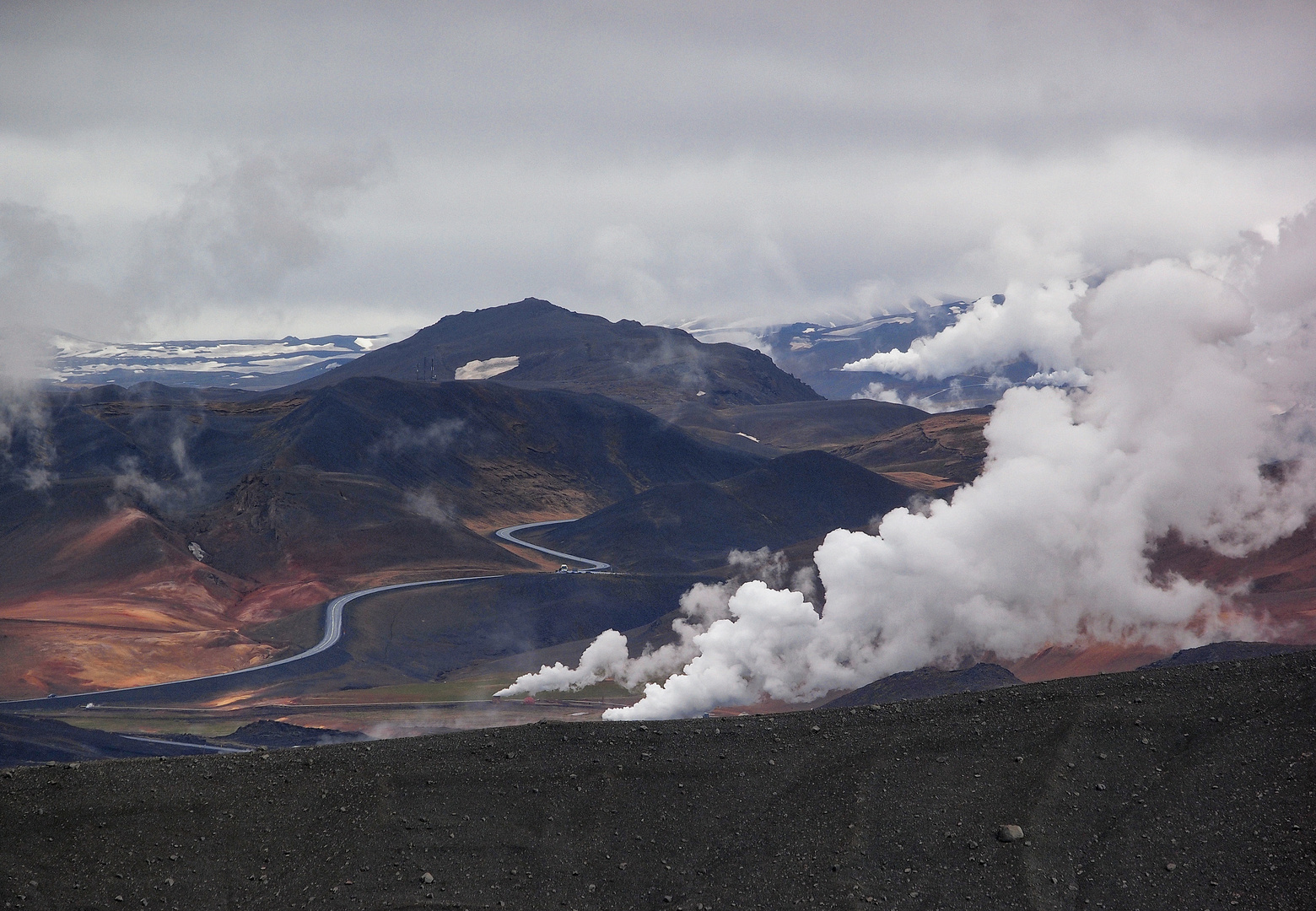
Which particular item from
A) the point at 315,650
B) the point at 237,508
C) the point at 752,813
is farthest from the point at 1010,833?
the point at 237,508

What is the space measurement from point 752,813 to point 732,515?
129 meters

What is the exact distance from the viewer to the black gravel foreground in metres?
20.0

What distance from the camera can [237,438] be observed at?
171m

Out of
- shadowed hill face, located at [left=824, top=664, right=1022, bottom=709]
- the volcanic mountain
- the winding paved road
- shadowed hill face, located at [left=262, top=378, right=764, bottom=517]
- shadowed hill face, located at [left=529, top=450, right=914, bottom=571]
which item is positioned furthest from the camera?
shadowed hill face, located at [left=262, top=378, right=764, bottom=517]

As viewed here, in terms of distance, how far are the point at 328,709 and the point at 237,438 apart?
337ft

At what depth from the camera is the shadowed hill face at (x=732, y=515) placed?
140375mm

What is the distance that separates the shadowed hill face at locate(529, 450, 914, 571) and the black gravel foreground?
346 ft

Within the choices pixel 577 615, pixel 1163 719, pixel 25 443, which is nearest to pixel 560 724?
pixel 1163 719

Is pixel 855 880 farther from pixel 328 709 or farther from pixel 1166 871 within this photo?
pixel 328 709

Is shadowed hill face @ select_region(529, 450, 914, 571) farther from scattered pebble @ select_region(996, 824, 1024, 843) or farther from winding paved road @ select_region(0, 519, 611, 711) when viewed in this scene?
scattered pebble @ select_region(996, 824, 1024, 843)

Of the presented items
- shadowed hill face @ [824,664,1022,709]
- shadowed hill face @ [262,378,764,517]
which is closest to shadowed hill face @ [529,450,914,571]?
shadowed hill face @ [262,378,764,517]

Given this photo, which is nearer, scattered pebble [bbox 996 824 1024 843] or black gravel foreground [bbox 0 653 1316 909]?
black gravel foreground [bbox 0 653 1316 909]

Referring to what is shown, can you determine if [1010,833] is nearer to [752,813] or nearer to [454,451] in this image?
[752,813]

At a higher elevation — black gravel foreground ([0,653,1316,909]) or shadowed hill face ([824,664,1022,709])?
black gravel foreground ([0,653,1316,909])
